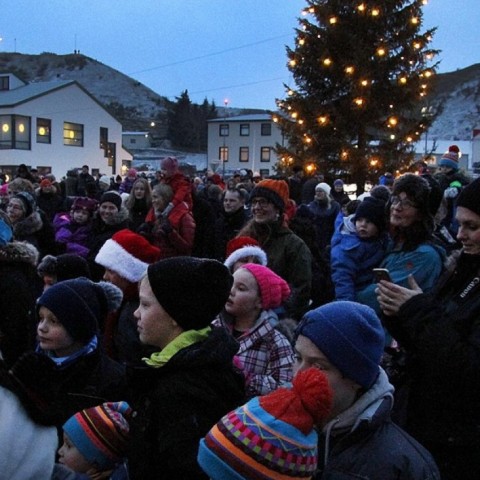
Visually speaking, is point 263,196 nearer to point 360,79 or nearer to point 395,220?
point 395,220

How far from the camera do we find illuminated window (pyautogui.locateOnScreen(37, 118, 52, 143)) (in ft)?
144

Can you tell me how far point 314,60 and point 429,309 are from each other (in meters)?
15.0

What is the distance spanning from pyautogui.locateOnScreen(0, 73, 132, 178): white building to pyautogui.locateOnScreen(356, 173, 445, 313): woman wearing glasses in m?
40.3

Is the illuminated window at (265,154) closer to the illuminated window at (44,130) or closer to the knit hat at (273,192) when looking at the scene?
the illuminated window at (44,130)

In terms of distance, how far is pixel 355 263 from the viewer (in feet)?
15.3

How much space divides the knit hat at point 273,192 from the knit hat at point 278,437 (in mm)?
3508

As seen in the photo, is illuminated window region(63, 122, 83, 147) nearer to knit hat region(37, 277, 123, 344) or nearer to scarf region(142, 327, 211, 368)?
knit hat region(37, 277, 123, 344)

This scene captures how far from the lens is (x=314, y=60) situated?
16359 millimetres

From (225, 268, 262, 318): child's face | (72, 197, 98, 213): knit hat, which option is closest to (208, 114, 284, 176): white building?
(72, 197, 98, 213): knit hat

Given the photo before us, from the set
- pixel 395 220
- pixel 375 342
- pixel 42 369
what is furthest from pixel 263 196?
pixel 42 369

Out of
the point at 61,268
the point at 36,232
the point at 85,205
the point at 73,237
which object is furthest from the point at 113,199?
the point at 61,268

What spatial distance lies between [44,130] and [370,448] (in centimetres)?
4627

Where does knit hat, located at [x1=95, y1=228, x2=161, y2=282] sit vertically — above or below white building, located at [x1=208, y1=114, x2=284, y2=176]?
below

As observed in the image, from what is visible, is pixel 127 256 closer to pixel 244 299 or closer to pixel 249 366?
pixel 244 299
